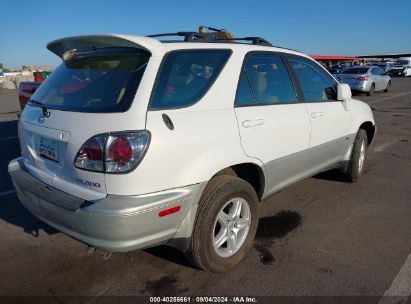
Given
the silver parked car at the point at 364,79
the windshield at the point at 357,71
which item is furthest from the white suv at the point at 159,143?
the windshield at the point at 357,71

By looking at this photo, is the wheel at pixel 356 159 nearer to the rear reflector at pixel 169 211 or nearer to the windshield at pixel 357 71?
the rear reflector at pixel 169 211

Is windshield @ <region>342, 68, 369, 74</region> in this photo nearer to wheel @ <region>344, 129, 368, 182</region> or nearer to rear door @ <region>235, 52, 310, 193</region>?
wheel @ <region>344, 129, 368, 182</region>

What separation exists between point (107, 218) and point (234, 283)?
1167 millimetres

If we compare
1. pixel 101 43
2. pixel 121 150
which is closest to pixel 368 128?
pixel 101 43

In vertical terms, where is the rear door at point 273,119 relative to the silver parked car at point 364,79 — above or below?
above

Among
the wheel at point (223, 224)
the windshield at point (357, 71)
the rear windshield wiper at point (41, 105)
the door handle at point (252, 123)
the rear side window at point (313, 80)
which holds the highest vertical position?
the rear side window at point (313, 80)

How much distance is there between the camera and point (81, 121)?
8.18 feet

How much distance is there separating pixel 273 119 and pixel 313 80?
1193 mm

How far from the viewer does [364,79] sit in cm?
1880

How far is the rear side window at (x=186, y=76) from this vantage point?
2543 mm

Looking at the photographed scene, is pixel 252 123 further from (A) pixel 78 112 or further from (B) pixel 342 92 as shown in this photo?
(B) pixel 342 92

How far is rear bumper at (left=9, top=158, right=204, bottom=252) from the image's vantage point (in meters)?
2.31

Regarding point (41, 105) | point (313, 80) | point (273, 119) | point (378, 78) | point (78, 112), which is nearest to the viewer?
point (78, 112)

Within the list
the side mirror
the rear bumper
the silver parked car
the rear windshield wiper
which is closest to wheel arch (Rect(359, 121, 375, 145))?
the side mirror
